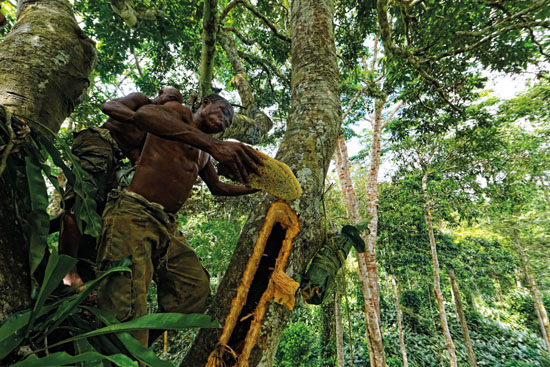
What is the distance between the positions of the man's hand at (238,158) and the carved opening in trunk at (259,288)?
0.95ft

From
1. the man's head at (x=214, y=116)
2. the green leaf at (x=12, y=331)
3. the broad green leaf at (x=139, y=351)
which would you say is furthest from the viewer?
the man's head at (x=214, y=116)

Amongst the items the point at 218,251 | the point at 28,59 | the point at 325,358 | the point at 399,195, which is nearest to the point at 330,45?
the point at 28,59

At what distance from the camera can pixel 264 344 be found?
1123mm

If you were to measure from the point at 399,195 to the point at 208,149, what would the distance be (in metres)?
9.92

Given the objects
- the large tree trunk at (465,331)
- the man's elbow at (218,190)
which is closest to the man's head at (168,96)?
the man's elbow at (218,190)

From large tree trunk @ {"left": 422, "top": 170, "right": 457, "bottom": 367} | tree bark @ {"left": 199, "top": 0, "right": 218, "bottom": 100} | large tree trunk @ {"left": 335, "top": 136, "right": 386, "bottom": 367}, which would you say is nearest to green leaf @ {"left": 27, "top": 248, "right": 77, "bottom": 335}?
tree bark @ {"left": 199, "top": 0, "right": 218, "bottom": 100}

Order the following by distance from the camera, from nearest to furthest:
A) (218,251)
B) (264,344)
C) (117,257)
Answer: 1. (264,344)
2. (117,257)
3. (218,251)

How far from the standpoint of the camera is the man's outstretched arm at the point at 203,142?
1169mm

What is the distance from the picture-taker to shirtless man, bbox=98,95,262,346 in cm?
119

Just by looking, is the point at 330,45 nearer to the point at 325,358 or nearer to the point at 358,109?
the point at 358,109

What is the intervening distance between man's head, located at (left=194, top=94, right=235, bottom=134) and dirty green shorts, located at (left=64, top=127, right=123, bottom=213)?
956 mm

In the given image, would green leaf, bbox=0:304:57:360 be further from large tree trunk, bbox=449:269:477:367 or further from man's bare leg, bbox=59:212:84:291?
large tree trunk, bbox=449:269:477:367

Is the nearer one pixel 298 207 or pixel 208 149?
pixel 208 149

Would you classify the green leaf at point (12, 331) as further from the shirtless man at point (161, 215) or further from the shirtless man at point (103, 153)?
the shirtless man at point (103, 153)
